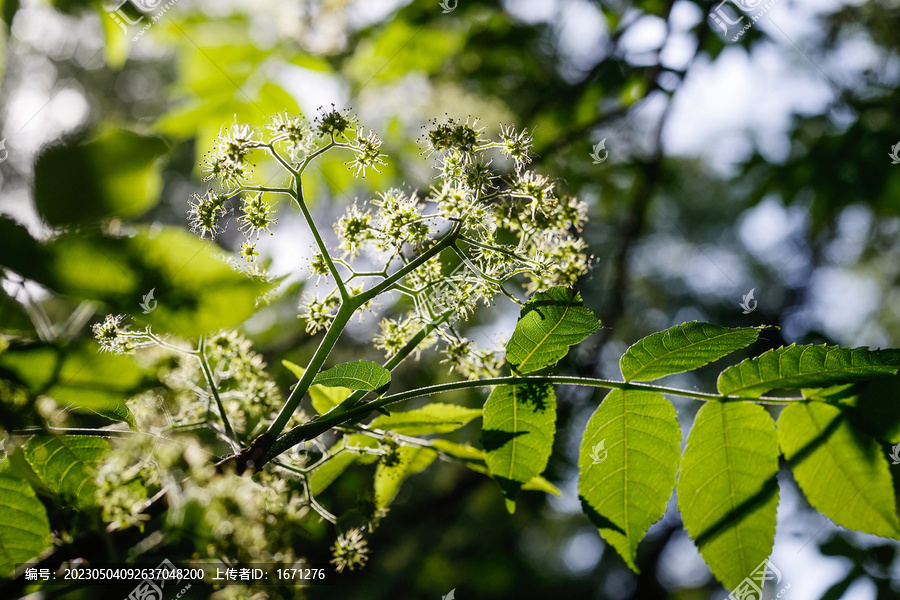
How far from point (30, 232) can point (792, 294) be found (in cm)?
711

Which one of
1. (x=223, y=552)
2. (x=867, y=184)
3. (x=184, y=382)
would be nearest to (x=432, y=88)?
(x=867, y=184)

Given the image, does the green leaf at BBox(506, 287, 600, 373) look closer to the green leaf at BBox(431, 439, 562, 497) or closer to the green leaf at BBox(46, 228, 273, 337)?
the green leaf at BBox(431, 439, 562, 497)

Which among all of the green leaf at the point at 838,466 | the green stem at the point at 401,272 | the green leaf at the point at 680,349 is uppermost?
the green stem at the point at 401,272

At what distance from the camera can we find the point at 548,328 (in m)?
1.24

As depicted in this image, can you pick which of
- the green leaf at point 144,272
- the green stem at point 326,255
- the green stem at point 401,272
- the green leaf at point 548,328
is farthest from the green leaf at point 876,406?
the green leaf at point 144,272

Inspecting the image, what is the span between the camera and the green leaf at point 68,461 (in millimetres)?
1212

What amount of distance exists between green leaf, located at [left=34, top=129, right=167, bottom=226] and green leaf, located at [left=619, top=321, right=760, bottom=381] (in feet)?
3.62

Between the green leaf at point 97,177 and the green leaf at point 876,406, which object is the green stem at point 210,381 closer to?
the green leaf at point 97,177

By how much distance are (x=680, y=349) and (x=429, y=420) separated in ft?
2.18

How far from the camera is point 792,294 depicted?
628 centimetres

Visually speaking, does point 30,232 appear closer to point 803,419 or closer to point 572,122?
point 803,419

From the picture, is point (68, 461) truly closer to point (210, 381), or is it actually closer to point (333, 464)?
point (210, 381)

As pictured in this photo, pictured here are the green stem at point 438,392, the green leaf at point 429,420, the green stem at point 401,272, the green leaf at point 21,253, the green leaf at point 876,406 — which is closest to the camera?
the green leaf at point 21,253

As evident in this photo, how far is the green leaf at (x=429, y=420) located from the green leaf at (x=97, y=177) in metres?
0.80
